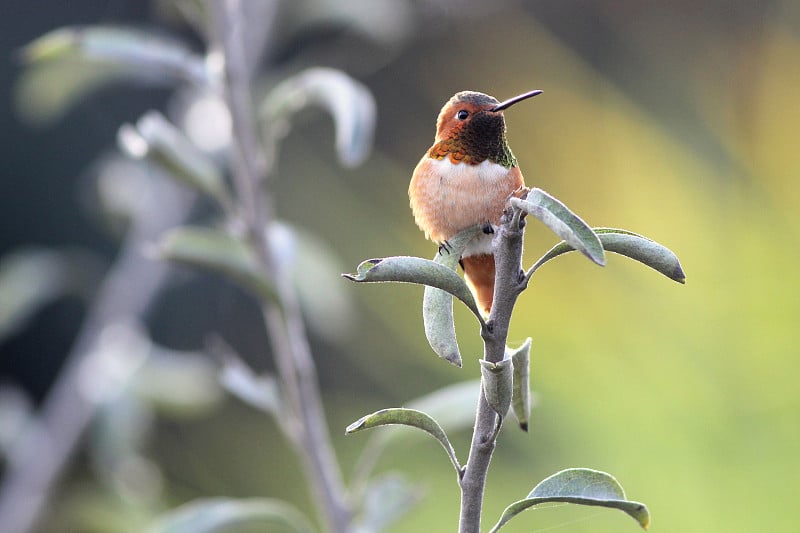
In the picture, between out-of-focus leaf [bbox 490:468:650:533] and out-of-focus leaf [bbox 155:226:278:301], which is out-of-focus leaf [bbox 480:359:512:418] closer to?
out-of-focus leaf [bbox 490:468:650:533]

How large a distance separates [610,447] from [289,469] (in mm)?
1473

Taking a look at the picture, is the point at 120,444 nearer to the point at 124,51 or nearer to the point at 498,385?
the point at 124,51

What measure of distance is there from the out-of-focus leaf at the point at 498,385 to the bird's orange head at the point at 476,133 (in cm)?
18

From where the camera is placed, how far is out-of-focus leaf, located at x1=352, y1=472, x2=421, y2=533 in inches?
57.0

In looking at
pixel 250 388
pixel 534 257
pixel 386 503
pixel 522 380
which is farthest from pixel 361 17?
pixel 522 380

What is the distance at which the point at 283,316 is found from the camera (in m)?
1.45

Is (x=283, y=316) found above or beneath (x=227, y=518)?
above

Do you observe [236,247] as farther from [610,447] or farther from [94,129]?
[94,129]

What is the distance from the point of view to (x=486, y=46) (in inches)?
168

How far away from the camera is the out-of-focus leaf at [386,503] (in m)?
1.45

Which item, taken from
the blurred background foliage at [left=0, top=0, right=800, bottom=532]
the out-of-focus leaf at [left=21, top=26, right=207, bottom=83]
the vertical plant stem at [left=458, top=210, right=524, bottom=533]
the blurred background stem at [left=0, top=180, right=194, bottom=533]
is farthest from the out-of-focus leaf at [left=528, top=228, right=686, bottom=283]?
the blurred background stem at [left=0, top=180, right=194, bottom=533]

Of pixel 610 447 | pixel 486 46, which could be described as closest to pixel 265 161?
pixel 610 447

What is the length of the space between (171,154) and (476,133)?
78 cm

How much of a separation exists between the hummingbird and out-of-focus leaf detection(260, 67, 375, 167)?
518mm
